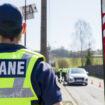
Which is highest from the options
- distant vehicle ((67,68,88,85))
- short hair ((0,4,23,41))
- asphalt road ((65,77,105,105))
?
short hair ((0,4,23,41))

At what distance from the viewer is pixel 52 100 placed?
6.15 ft

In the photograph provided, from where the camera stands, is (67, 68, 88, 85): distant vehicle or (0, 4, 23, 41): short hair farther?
(67, 68, 88, 85): distant vehicle

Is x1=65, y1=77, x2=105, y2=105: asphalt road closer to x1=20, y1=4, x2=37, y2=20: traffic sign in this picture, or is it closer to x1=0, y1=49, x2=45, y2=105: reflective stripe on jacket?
x1=20, y1=4, x2=37, y2=20: traffic sign

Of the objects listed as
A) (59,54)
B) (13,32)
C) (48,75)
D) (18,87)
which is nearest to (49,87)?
(48,75)

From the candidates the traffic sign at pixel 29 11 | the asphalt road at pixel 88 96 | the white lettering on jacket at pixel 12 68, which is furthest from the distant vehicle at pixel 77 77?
the white lettering on jacket at pixel 12 68

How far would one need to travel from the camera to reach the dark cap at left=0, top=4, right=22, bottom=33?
1.98 m

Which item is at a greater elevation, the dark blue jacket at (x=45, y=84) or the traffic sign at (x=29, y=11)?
the traffic sign at (x=29, y=11)

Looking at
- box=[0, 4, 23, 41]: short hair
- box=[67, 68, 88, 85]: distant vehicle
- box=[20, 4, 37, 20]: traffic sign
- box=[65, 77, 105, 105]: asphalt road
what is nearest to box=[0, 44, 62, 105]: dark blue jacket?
box=[0, 4, 23, 41]: short hair

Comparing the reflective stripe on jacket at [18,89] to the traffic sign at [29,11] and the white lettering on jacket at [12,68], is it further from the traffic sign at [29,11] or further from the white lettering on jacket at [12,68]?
the traffic sign at [29,11]

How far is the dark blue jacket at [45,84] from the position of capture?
1867 millimetres

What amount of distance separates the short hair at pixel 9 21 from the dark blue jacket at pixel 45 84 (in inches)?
12.3

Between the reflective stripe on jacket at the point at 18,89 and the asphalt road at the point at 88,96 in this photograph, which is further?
the asphalt road at the point at 88,96

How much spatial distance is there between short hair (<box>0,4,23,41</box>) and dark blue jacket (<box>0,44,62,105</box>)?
311 millimetres

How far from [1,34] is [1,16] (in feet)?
0.44
